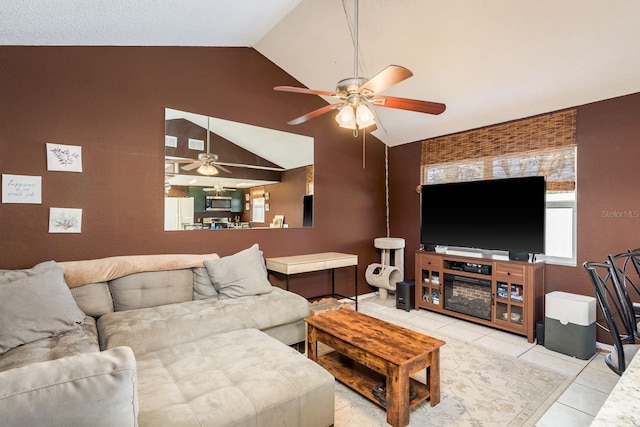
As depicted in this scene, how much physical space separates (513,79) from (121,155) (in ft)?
12.5

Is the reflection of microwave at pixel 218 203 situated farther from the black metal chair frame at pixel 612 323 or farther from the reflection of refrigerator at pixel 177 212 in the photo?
the black metal chair frame at pixel 612 323

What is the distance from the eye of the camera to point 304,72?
397 cm

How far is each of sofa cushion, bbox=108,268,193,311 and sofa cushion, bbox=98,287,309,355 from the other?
0.14 m

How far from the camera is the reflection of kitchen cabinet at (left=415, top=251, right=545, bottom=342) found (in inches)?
129

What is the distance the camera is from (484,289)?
3.69 metres

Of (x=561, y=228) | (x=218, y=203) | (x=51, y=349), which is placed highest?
(x=218, y=203)

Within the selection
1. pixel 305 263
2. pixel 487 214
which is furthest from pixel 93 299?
pixel 487 214

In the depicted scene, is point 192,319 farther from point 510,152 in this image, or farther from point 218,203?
point 510,152

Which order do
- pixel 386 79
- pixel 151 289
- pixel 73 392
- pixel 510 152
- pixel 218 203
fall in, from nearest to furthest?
pixel 73 392 → pixel 386 79 → pixel 151 289 → pixel 218 203 → pixel 510 152

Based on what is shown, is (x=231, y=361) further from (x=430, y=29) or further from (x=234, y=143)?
(x=430, y=29)

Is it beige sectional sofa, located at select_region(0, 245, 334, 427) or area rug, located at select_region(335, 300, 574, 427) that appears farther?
area rug, located at select_region(335, 300, 574, 427)

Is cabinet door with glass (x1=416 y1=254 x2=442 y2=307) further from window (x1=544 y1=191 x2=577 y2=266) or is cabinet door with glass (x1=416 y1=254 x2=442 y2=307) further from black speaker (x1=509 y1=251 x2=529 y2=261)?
window (x1=544 y1=191 x2=577 y2=266)

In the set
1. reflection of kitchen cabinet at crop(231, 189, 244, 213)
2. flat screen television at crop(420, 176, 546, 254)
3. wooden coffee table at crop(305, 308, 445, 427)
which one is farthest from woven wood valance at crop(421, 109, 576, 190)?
reflection of kitchen cabinet at crop(231, 189, 244, 213)

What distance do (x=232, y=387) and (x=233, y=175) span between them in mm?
2480
